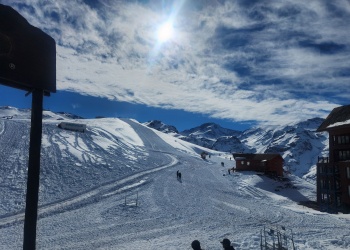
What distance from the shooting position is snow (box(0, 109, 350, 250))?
19.3 m

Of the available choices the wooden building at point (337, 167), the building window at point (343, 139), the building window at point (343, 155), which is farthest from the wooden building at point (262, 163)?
the building window at point (343, 139)

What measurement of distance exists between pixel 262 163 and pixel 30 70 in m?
65.8

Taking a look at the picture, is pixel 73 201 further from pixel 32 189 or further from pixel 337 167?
pixel 337 167

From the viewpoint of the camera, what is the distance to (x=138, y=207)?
29062 mm

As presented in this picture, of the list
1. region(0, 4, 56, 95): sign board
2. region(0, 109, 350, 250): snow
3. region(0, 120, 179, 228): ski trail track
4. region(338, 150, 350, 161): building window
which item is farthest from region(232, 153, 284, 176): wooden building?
region(0, 4, 56, 95): sign board

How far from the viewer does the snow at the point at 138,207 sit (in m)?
19.3

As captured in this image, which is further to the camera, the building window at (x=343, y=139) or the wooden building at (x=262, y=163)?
the wooden building at (x=262, y=163)

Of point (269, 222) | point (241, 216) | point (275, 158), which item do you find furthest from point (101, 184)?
point (275, 158)

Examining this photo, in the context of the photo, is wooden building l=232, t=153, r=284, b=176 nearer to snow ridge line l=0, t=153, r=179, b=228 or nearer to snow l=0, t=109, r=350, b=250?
snow l=0, t=109, r=350, b=250

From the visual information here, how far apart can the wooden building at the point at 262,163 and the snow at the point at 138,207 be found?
724cm

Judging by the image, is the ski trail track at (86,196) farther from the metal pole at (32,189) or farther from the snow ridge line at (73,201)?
the metal pole at (32,189)

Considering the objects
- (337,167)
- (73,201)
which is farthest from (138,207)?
(337,167)

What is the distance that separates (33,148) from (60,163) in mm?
42167

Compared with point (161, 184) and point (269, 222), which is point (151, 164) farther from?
point (269, 222)
